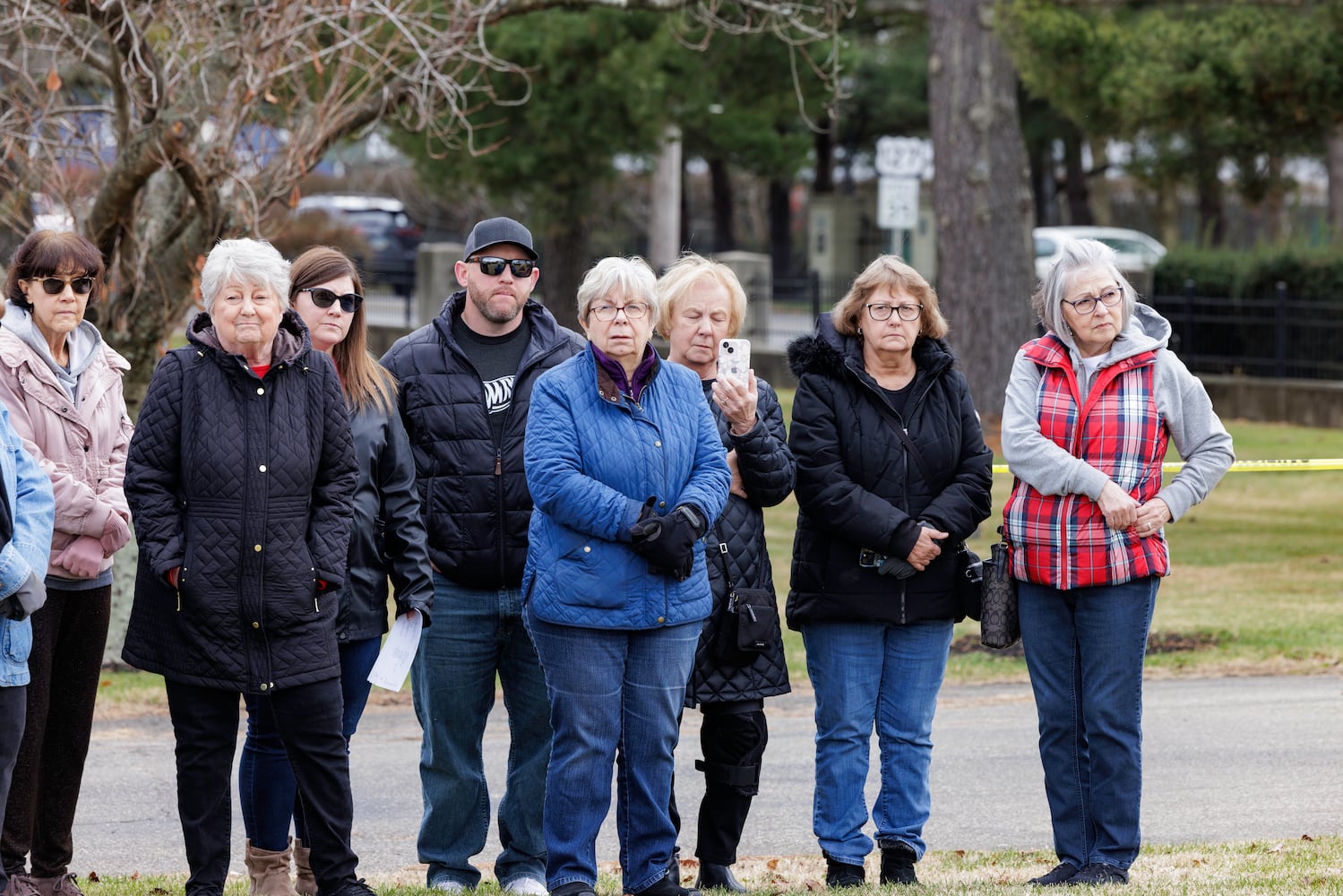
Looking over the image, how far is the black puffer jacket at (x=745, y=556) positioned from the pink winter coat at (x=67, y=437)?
1752 mm

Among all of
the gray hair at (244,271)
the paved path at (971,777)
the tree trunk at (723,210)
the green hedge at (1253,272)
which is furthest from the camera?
the tree trunk at (723,210)

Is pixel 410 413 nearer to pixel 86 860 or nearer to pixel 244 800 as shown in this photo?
pixel 244 800

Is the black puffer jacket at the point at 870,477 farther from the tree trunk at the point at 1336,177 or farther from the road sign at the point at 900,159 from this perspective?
the tree trunk at the point at 1336,177

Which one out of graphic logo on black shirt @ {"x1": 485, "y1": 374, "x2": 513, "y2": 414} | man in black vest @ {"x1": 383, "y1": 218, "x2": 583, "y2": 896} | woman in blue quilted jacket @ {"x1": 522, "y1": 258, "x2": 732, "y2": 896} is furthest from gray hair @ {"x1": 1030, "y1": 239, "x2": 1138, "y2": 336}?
graphic logo on black shirt @ {"x1": 485, "y1": 374, "x2": 513, "y2": 414}

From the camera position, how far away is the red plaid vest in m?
5.00

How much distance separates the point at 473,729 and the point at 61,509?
4.81 ft

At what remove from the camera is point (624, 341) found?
187 inches

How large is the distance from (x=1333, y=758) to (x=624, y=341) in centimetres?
410

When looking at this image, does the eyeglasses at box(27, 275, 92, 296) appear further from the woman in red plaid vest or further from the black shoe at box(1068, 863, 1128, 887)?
the black shoe at box(1068, 863, 1128, 887)

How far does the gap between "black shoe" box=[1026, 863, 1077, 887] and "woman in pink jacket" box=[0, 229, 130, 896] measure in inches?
114

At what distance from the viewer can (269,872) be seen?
4.88m

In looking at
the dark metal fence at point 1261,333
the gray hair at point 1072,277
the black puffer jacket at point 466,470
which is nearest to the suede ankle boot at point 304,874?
the black puffer jacket at point 466,470

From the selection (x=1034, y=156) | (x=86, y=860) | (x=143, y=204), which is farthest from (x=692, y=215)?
(x=86, y=860)

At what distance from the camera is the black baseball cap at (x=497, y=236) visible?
521 cm
